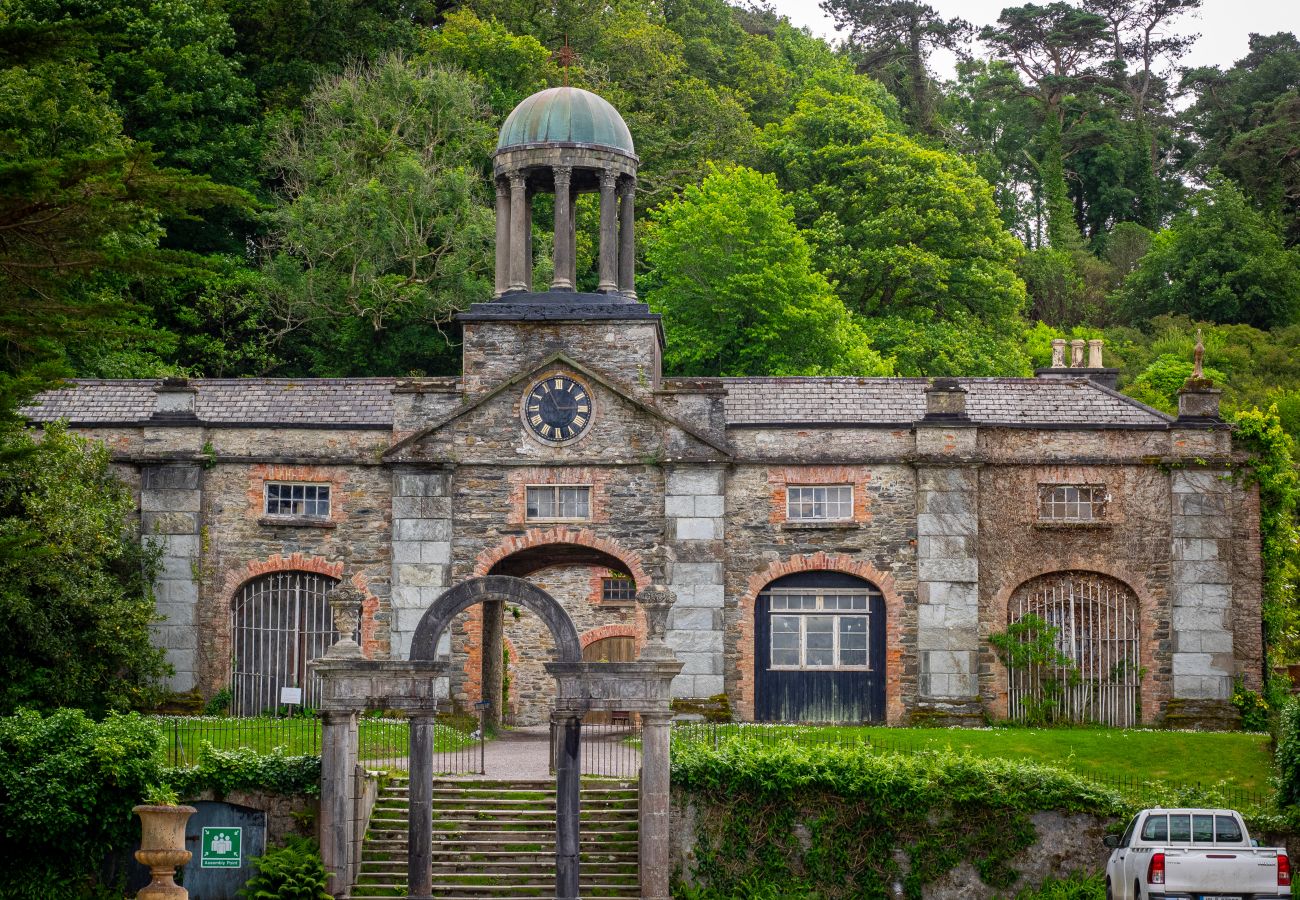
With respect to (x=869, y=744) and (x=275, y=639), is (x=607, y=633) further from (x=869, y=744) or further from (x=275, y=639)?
(x=869, y=744)

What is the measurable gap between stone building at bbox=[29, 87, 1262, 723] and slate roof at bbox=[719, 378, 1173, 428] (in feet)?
0.25

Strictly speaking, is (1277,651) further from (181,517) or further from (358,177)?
(358,177)

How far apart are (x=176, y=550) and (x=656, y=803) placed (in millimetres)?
14014

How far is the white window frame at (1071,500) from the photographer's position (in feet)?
123

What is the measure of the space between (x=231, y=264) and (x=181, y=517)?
58.7 feet

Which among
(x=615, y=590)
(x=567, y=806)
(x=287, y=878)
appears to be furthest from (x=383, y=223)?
(x=567, y=806)

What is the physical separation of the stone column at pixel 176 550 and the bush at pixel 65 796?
Answer: 26.8 feet

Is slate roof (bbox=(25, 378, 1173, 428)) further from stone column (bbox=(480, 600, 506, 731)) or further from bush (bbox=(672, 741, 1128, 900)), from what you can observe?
bush (bbox=(672, 741, 1128, 900))

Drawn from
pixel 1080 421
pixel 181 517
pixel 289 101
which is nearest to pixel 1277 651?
pixel 1080 421

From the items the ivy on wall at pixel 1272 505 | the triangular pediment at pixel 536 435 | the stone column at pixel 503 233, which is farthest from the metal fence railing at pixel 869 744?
the stone column at pixel 503 233

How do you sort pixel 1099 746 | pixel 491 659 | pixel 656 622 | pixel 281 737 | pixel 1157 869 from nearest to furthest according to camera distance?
1. pixel 1157 869
2. pixel 656 622
3. pixel 281 737
4. pixel 1099 746
5. pixel 491 659

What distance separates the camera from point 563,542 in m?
37.5

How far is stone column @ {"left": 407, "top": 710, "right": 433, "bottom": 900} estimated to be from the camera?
27.5 meters

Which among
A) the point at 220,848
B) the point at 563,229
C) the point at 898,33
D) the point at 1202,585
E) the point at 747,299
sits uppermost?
the point at 898,33
